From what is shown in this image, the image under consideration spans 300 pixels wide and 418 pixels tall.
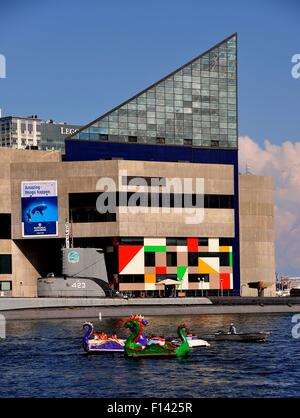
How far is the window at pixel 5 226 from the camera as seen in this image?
438ft

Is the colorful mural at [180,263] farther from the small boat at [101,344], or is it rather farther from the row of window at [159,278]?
the small boat at [101,344]

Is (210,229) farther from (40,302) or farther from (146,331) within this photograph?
(146,331)

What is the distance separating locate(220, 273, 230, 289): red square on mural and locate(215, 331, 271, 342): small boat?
6101 cm

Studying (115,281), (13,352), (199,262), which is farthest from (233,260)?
(13,352)

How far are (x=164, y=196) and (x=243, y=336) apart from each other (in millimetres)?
55268

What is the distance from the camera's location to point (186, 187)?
437 ft

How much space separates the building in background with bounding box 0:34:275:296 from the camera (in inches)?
5133

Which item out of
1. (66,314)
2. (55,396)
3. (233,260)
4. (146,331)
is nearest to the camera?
(55,396)

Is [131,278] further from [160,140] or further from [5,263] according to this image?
[160,140]

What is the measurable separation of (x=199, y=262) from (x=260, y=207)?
56.6 ft

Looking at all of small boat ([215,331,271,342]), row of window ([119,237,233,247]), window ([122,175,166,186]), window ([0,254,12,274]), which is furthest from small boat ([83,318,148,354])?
window ([0,254,12,274])

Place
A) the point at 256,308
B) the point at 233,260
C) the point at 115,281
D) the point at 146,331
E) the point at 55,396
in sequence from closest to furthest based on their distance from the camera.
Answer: the point at 55,396
the point at 146,331
the point at 256,308
the point at 115,281
the point at 233,260

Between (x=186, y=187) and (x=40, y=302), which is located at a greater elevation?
(x=186, y=187)
